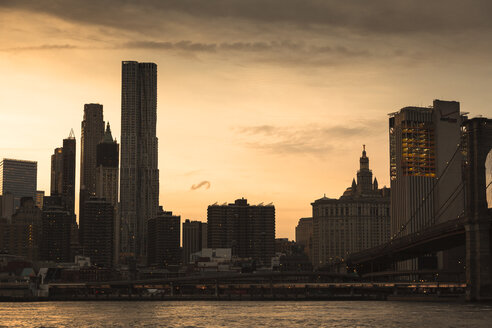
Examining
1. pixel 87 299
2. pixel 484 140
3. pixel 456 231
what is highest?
pixel 484 140

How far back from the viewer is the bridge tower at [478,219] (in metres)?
94.8

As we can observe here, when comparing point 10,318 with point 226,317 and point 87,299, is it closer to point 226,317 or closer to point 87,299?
point 226,317

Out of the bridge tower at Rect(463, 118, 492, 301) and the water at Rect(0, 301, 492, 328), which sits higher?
the bridge tower at Rect(463, 118, 492, 301)

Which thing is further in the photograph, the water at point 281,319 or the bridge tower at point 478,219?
the bridge tower at point 478,219

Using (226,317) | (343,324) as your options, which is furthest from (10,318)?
(343,324)

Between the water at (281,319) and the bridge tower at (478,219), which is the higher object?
the bridge tower at (478,219)

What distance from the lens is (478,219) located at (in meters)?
94.7

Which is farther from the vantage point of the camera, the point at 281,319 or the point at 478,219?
the point at 478,219

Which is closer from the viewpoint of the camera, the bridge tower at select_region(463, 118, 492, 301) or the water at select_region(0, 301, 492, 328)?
the water at select_region(0, 301, 492, 328)

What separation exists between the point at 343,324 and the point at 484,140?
30482mm

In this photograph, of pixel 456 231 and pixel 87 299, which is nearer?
pixel 456 231

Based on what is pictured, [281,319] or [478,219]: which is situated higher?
[478,219]

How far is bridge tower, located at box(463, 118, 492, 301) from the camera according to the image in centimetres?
9481

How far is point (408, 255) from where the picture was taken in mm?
118438
